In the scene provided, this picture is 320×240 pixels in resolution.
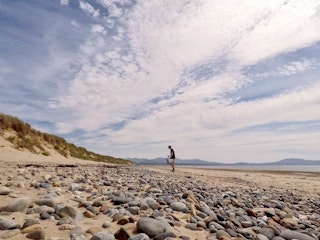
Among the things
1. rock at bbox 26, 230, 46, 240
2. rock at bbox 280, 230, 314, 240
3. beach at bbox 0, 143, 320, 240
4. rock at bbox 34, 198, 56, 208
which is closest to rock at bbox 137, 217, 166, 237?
beach at bbox 0, 143, 320, 240

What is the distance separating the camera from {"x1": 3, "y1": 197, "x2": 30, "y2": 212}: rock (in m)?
4.61

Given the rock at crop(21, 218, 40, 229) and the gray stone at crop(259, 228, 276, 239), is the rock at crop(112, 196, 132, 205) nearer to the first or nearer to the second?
the rock at crop(21, 218, 40, 229)

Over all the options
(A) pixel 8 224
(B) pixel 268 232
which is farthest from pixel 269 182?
(A) pixel 8 224

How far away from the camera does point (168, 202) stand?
602 cm

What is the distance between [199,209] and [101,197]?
2.16 m

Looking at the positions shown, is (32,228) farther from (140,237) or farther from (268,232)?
(268,232)

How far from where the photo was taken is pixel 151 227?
4.11m

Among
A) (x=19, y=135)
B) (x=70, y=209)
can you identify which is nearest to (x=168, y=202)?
(x=70, y=209)

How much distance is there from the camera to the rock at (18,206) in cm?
461

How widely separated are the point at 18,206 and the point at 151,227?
7.48 ft

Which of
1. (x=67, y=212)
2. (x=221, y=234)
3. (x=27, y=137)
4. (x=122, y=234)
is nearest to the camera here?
(x=122, y=234)

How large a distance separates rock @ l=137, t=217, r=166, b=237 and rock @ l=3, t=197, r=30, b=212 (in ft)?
6.60

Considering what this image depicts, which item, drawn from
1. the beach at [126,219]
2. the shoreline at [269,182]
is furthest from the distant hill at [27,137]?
the beach at [126,219]

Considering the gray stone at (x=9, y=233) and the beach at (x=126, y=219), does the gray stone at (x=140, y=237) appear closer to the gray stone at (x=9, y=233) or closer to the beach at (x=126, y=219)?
the beach at (x=126, y=219)
